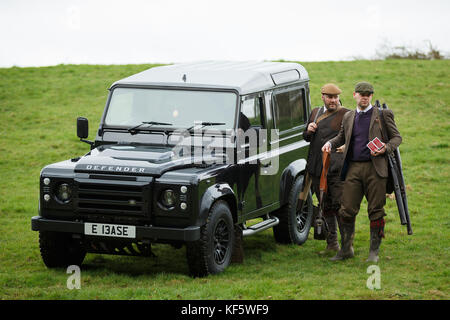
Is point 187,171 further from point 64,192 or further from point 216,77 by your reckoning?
point 216,77

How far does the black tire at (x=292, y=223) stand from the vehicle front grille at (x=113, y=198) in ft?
9.97

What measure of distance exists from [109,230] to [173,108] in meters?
2.00

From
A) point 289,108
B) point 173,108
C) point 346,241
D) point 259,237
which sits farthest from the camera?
point 259,237

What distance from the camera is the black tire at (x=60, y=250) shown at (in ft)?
30.6

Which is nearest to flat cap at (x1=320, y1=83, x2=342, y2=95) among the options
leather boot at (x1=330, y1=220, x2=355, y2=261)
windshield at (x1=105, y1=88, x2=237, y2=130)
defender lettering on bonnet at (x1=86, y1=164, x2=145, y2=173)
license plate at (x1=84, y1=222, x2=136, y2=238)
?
windshield at (x1=105, y1=88, x2=237, y2=130)

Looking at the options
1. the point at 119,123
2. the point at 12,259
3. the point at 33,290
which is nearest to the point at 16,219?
the point at 12,259

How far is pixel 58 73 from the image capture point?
28.6 m

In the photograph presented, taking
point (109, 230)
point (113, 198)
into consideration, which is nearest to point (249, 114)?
point (113, 198)

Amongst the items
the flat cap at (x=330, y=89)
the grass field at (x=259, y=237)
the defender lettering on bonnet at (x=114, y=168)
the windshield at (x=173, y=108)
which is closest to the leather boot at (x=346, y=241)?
the grass field at (x=259, y=237)

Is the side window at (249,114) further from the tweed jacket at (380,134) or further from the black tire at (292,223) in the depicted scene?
the black tire at (292,223)

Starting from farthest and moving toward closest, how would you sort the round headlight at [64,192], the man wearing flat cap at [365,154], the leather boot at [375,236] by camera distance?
the leather boot at [375,236] < the man wearing flat cap at [365,154] < the round headlight at [64,192]

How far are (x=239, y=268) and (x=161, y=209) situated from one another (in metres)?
1.54

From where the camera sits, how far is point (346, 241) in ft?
33.2

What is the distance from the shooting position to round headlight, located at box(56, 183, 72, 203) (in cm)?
902
